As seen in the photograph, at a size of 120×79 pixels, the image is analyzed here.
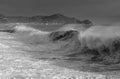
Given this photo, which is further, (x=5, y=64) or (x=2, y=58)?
(x=2, y=58)

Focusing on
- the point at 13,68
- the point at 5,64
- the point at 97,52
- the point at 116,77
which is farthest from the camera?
the point at 97,52

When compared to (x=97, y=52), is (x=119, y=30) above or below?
above

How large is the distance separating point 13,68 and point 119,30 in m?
8.19

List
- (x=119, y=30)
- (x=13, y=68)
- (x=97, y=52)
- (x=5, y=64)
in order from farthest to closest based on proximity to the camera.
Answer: (x=119, y=30), (x=97, y=52), (x=5, y=64), (x=13, y=68)

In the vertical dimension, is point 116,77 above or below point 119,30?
below

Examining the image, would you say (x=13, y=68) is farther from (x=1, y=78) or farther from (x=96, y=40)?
A: (x=96, y=40)

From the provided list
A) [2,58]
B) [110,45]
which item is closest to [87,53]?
[110,45]

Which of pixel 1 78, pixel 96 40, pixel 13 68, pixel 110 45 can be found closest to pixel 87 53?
pixel 110 45

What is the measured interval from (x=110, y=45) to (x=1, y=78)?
7.56 metres

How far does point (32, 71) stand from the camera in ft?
22.0

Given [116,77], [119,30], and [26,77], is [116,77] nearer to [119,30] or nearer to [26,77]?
[26,77]

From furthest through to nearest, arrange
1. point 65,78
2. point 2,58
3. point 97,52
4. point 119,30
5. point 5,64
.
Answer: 1. point 119,30
2. point 97,52
3. point 2,58
4. point 5,64
5. point 65,78

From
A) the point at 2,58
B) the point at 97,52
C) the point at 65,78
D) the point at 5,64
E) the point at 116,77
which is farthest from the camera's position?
the point at 97,52

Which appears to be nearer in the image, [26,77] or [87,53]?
[26,77]
